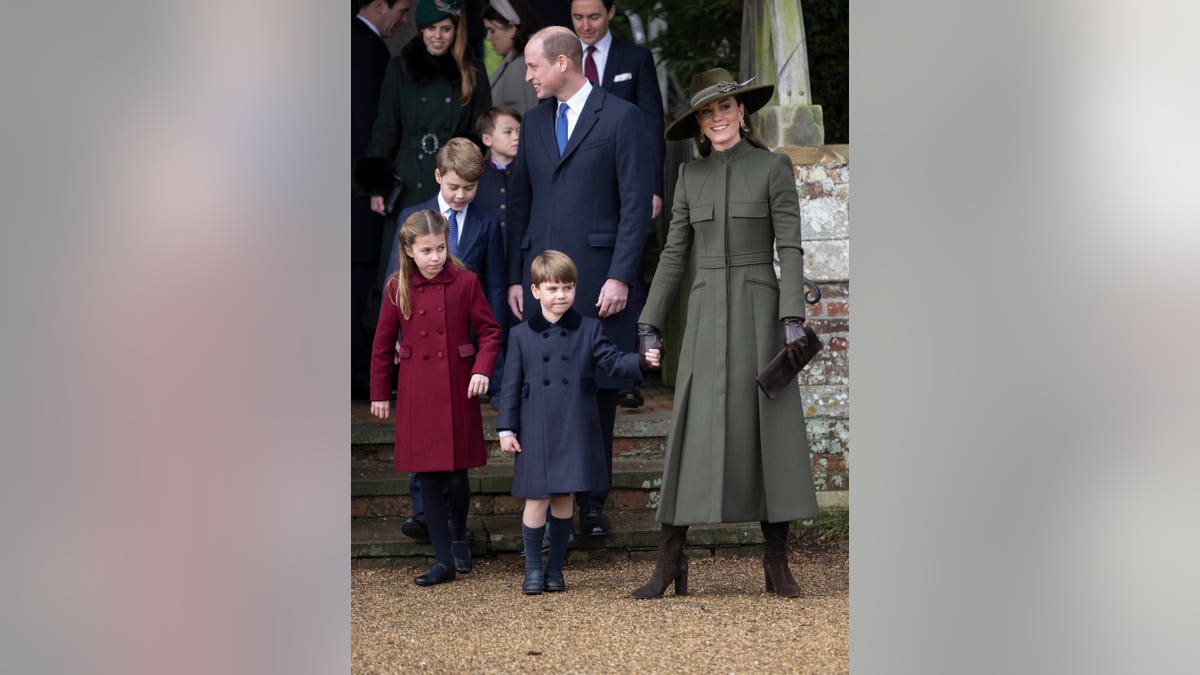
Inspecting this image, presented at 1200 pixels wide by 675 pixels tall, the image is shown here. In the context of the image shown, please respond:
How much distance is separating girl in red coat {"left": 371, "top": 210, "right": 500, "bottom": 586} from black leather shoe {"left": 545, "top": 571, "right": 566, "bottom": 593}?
41cm

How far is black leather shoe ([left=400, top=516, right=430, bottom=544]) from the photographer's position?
550cm

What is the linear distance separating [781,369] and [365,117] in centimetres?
333

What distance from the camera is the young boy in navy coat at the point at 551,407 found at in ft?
16.4

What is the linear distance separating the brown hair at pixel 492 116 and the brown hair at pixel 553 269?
4.32ft

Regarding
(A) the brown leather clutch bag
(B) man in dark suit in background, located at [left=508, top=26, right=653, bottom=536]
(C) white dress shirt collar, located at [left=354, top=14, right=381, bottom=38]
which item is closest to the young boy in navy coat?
(B) man in dark suit in background, located at [left=508, top=26, right=653, bottom=536]

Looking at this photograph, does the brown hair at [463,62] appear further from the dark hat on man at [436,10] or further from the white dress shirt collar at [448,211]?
the white dress shirt collar at [448,211]

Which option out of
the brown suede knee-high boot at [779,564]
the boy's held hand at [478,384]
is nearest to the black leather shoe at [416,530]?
the boy's held hand at [478,384]

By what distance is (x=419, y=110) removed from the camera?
670cm

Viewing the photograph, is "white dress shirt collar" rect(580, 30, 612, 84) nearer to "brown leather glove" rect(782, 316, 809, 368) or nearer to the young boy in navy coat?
the young boy in navy coat
